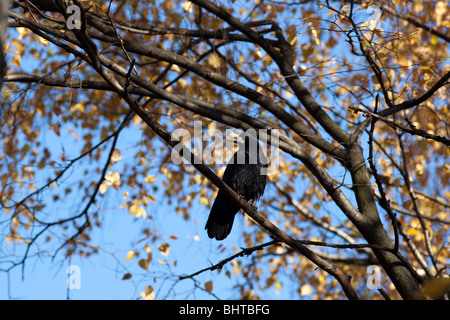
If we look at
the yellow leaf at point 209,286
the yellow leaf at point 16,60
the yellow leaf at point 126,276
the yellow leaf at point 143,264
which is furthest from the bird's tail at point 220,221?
the yellow leaf at point 16,60

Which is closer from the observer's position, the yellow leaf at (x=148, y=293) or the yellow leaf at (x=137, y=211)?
the yellow leaf at (x=148, y=293)

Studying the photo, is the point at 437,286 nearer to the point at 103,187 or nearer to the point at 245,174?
the point at 245,174

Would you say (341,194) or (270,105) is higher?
(270,105)

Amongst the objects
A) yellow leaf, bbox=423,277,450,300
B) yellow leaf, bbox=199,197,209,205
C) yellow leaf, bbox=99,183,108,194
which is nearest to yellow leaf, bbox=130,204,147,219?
yellow leaf, bbox=99,183,108,194

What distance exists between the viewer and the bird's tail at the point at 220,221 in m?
4.76

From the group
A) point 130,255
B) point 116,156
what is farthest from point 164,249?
point 116,156

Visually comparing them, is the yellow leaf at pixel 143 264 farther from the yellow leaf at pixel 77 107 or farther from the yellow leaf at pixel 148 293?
the yellow leaf at pixel 77 107

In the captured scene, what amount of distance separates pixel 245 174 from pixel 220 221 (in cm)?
74

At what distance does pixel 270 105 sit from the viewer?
394 cm
